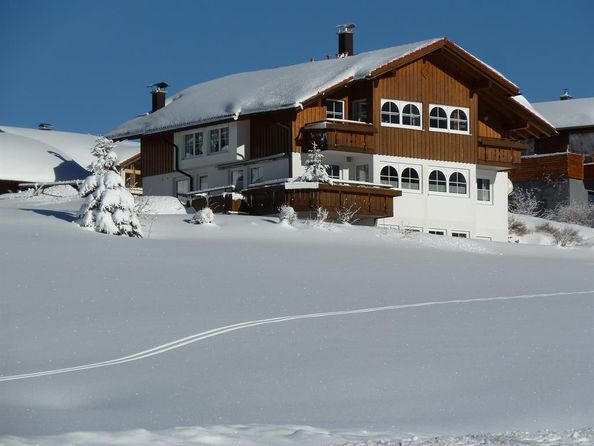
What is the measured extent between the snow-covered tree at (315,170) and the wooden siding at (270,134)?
2503 mm

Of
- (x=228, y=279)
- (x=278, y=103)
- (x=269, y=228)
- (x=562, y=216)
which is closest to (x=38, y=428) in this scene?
(x=228, y=279)

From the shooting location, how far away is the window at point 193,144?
164 feet

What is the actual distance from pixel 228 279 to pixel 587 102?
47.9 metres

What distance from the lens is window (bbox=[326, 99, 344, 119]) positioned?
46375mm

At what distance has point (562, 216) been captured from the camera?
58.7 meters

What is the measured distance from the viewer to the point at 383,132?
46.0 metres

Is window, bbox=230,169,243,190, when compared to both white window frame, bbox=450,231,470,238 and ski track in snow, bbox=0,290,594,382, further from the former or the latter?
ski track in snow, bbox=0,290,594,382

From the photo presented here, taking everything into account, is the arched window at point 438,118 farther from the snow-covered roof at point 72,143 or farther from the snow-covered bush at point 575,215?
the snow-covered roof at point 72,143

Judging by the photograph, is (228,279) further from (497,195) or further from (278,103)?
(497,195)

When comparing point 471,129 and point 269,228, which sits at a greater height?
point 471,129

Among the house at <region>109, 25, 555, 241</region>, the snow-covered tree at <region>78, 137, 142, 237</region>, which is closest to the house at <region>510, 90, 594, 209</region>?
the house at <region>109, 25, 555, 241</region>

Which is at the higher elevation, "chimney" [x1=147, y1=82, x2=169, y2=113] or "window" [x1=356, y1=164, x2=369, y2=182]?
"chimney" [x1=147, y1=82, x2=169, y2=113]

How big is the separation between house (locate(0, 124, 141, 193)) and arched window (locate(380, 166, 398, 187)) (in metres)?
22.5

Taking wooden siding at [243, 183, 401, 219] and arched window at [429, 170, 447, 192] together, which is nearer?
wooden siding at [243, 183, 401, 219]
